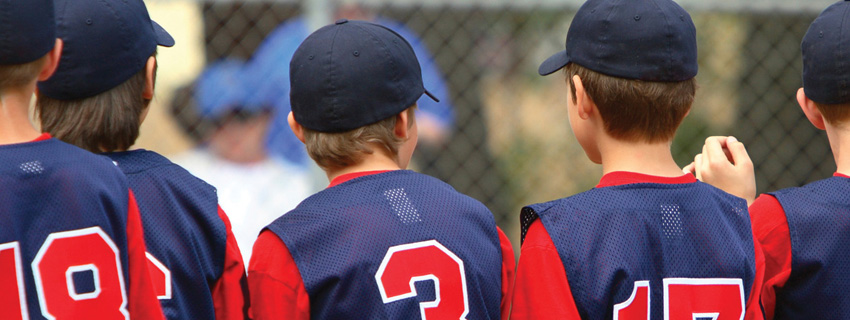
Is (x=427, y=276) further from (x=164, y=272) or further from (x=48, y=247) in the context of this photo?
(x=48, y=247)

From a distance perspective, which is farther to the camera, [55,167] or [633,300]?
[633,300]

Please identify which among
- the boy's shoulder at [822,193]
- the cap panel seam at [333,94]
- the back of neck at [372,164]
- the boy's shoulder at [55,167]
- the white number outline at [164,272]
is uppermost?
the cap panel seam at [333,94]

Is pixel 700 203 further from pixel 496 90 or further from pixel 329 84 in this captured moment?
pixel 496 90

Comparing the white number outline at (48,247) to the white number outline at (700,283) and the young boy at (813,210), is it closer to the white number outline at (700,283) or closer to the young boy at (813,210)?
the white number outline at (700,283)

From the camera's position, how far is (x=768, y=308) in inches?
75.2

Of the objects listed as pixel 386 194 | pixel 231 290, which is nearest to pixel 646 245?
pixel 386 194

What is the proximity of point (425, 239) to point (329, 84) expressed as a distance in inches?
14.6

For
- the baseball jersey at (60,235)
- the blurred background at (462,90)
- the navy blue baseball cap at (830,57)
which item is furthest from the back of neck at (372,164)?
the blurred background at (462,90)

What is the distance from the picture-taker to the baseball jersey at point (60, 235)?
4.49 feet

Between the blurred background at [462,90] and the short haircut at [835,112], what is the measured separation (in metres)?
1.73

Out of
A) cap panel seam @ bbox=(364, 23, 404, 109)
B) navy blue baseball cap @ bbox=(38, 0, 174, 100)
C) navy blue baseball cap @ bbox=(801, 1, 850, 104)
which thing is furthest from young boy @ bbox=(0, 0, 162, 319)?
navy blue baseball cap @ bbox=(801, 1, 850, 104)

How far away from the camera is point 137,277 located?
151cm

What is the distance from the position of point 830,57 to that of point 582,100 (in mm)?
584

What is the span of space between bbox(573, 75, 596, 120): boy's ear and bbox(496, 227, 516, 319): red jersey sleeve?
30cm
